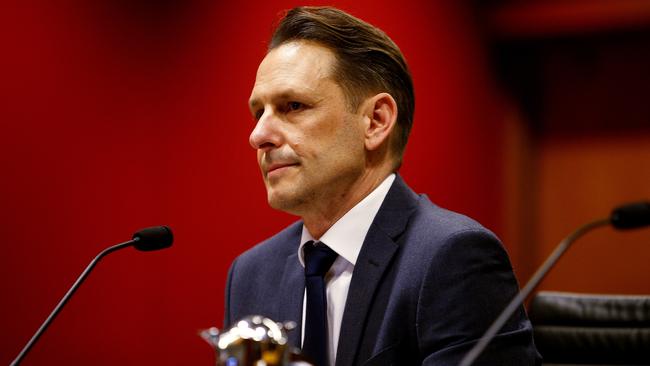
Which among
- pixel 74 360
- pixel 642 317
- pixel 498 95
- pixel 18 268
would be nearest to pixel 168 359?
pixel 74 360

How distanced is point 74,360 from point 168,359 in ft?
1.14

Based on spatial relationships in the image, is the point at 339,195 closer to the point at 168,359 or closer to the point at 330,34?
the point at 330,34

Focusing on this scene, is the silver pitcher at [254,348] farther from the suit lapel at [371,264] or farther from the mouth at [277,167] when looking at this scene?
the mouth at [277,167]

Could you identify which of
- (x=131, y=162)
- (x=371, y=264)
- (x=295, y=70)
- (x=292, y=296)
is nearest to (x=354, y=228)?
(x=371, y=264)

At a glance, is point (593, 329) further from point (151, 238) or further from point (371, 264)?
point (151, 238)

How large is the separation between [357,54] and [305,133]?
234 millimetres

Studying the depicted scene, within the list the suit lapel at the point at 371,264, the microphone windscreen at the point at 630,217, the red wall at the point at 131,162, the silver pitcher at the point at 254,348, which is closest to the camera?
the silver pitcher at the point at 254,348

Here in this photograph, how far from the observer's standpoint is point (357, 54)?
1.76 metres

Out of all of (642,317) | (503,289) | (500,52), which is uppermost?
(500,52)

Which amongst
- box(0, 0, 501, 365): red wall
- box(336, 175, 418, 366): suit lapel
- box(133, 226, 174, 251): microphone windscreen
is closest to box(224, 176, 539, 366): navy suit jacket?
box(336, 175, 418, 366): suit lapel

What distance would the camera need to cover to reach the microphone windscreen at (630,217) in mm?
1061

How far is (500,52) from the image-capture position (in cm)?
381

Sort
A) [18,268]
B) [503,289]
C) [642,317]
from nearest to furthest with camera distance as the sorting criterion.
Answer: [503,289] < [642,317] < [18,268]

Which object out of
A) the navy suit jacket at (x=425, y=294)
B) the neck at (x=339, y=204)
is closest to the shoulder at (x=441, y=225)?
the navy suit jacket at (x=425, y=294)
